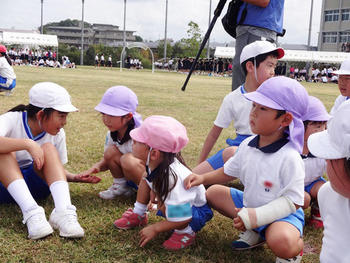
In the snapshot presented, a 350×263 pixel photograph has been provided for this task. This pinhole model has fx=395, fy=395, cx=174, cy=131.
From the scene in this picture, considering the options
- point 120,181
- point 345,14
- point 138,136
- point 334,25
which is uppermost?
point 345,14

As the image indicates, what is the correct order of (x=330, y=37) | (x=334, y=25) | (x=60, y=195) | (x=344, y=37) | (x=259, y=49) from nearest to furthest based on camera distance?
(x=60, y=195) → (x=259, y=49) → (x=344, y=37) → (x=334, y=25) → (x=330, y=37)

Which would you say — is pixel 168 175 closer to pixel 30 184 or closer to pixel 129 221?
pixel 129 221

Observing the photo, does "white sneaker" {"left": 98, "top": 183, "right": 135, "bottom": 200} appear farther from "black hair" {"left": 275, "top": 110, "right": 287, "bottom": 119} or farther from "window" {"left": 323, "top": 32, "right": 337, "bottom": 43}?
"window" {"left": 323, "top": 32, "right": 337, "bottom": 43}

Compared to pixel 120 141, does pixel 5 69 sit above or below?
above

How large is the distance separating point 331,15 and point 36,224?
226 ft

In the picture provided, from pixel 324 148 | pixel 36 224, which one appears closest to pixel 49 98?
pixel 36 224

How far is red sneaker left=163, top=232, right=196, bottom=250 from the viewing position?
223cm

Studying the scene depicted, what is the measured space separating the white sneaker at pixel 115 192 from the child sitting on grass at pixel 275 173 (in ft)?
3.15

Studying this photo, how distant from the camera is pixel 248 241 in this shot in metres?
2.23

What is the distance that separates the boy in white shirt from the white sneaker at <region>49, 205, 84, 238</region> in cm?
112

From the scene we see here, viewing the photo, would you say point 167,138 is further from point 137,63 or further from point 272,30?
point 137,63

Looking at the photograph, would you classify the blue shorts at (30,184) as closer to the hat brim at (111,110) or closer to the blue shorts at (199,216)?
the hat brim at (111,110)

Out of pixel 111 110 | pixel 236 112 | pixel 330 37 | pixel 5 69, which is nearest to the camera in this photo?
pixel 111 110

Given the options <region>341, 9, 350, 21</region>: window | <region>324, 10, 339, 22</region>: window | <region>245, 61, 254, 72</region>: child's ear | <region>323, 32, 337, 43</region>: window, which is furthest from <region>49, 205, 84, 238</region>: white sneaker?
<region>324, 10, 339, 22</region>: window
